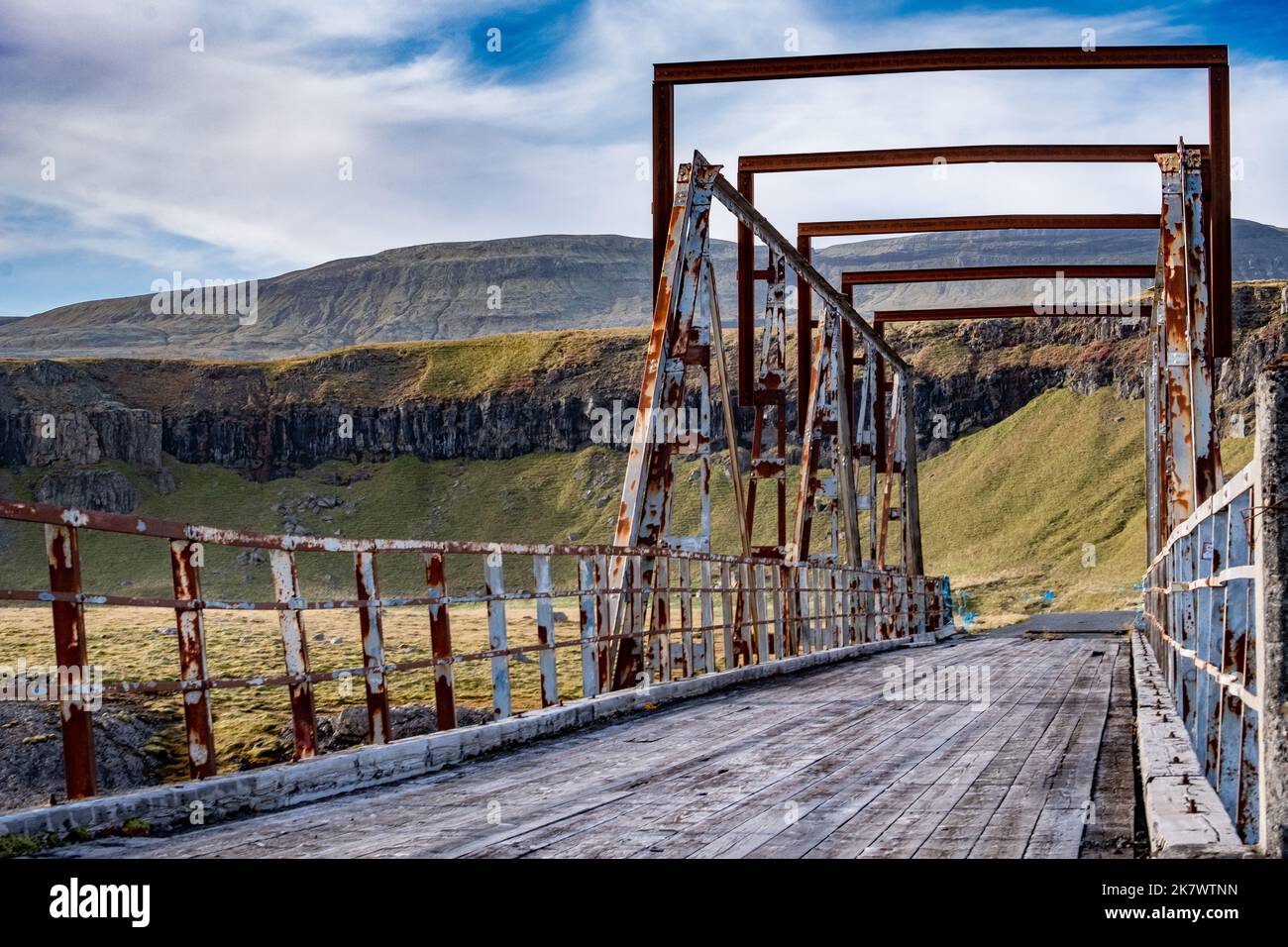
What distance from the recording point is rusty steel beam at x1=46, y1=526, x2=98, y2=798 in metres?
5.04

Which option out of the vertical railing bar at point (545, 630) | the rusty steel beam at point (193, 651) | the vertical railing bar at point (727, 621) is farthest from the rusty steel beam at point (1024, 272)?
the rusty steel beam at point (193, 651)

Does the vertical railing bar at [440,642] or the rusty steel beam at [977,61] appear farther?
the rusty steel beam at [977,61]

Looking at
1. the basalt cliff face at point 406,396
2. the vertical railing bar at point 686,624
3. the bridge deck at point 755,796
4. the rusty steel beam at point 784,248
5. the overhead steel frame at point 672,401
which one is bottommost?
the bridge deck at point 755,796

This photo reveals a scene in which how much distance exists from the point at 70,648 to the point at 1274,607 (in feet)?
13.4

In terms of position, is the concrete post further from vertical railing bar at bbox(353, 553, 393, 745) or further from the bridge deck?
vertical railing bar at bbox(353, 553, 393, 745)

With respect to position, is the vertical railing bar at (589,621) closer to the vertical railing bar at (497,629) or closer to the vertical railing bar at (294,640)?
the vertical railing bar at (497,629)

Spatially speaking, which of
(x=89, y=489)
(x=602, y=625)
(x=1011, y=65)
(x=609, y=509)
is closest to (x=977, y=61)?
(x=1011, y=65)

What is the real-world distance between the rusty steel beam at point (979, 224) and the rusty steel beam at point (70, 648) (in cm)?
2056

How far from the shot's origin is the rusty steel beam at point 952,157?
19906mm

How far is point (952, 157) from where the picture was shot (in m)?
20.4

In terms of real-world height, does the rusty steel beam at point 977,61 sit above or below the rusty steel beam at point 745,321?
above

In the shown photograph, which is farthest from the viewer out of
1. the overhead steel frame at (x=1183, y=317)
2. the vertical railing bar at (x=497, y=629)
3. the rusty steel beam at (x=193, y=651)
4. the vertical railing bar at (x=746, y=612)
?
the vertical railing bar at (x=746, y=612)

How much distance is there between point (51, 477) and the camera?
114500mm

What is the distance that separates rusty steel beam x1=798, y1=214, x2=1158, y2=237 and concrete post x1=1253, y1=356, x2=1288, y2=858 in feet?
68.8
